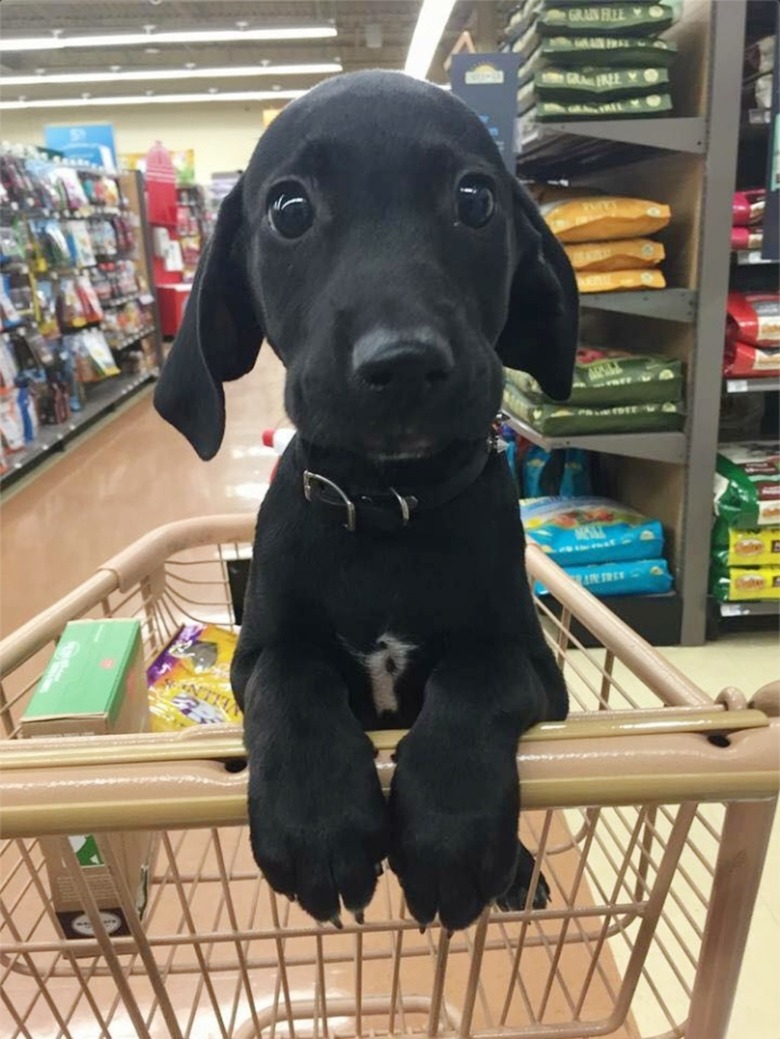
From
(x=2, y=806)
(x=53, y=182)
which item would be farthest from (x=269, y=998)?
(x=53, y=182)

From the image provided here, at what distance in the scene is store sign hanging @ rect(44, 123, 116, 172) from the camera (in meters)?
7.85

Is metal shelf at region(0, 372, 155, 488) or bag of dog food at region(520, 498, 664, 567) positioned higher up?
bag of dog food at region(520, 498, 664, 567)

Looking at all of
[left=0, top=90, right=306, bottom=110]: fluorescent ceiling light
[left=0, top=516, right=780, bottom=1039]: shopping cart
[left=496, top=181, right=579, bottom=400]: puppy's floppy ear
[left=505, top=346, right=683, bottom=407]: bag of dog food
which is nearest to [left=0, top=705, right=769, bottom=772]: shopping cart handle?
[left=0, top=516, right=780, bottom=1039]: shopping cart

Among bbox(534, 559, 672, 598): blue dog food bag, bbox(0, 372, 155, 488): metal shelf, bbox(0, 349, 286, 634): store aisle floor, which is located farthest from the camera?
bbox(0, 372, 155, 488): metal shelf

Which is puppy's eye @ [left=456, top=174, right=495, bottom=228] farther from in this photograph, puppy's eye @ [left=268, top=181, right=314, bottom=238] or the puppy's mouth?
the puppy's mouth

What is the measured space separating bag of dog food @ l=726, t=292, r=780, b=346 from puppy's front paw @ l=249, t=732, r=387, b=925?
185cm

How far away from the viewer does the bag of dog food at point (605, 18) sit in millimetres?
2023

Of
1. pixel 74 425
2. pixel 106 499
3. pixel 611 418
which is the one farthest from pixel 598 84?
pixel 74 425

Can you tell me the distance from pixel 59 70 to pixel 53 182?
30.0 feet

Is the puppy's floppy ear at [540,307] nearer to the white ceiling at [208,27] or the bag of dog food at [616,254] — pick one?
the bag of dog food at [616,254]

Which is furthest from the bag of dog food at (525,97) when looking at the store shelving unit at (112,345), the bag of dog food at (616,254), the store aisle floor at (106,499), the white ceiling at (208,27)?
the white ceiling at (208,27)

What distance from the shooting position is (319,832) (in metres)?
0.61

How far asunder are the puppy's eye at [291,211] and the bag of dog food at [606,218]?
1.42 meters

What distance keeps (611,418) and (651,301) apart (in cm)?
30
